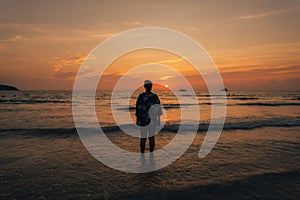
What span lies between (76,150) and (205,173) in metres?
5.24

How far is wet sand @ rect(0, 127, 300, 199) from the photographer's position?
481 centimetres

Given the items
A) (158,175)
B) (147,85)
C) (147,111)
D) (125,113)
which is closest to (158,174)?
(158,175)

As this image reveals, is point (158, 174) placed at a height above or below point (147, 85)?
below

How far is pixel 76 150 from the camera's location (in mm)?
8633

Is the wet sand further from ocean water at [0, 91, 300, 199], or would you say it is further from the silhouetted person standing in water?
the silhouetted person standing in water

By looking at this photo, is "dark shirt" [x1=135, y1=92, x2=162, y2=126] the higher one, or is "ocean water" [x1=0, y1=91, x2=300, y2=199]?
"dark shirt" [x1=135, y1=92, x2=162, y2=126]

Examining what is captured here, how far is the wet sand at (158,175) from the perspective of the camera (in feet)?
15.8

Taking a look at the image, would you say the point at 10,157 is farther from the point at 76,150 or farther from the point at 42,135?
the point at 42,135

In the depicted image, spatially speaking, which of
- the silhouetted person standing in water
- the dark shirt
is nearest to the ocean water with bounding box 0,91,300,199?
the silhouetted person standing in water

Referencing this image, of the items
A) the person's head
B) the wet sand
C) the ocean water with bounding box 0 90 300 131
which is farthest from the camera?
the ocean water with bounding box 0 90 300 131

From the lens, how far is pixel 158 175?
590 cm

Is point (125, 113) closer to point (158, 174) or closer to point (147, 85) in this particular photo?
point (147, 85)

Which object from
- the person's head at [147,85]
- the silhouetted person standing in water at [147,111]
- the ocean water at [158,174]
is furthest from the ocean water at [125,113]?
the person's head at [147,85]

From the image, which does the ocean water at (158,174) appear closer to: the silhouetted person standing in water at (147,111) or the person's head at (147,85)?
the silhouetted person standing in water at (147,111)
